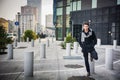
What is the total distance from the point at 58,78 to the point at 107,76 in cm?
205

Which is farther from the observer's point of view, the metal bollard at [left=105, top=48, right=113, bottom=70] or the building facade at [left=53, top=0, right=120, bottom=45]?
the building facade at [left=53, top=0, right=120, bottom=45]

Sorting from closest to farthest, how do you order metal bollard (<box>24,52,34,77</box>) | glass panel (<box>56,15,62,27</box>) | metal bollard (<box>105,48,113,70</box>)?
metal bollard (<box>24,52,34,77</box>), metal bollard (<box>105,48,113,70</box>), glass panel (<box>56,15,62,27</box>)

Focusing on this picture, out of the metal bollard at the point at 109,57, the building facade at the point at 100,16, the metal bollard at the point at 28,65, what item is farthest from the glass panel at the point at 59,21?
the metal bollard at the point at 28,65

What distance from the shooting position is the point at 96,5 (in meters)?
34.3

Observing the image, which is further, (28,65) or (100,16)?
(100,16)

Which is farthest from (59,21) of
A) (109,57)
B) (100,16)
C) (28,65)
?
(28,65)

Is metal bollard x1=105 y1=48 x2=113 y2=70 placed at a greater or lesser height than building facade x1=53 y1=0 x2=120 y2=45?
lesser

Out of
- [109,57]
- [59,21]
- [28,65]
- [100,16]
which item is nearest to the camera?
[28,65]

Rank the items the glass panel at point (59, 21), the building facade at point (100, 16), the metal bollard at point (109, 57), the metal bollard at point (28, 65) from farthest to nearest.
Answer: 1. the glass panel at point (59, 21)
2. the building facade at point (100, 16)
3. the metal bollard at point (109, 57)
4. the metal bollard at point (28, 65)

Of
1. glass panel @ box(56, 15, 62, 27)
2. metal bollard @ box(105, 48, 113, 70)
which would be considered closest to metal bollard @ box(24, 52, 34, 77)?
metal bollard @ box(105, 48, 113, 70)

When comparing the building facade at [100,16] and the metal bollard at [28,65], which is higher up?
the building facade at [100,16]

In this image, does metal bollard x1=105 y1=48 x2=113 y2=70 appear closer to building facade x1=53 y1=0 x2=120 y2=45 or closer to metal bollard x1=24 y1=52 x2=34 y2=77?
metal bollard x1=24 y1=52 x2=34 y2=77

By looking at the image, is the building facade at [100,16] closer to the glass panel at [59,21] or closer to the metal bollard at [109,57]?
the glass panel at [59,21]

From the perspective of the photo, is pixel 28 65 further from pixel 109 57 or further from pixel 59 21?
pixel 59 21
